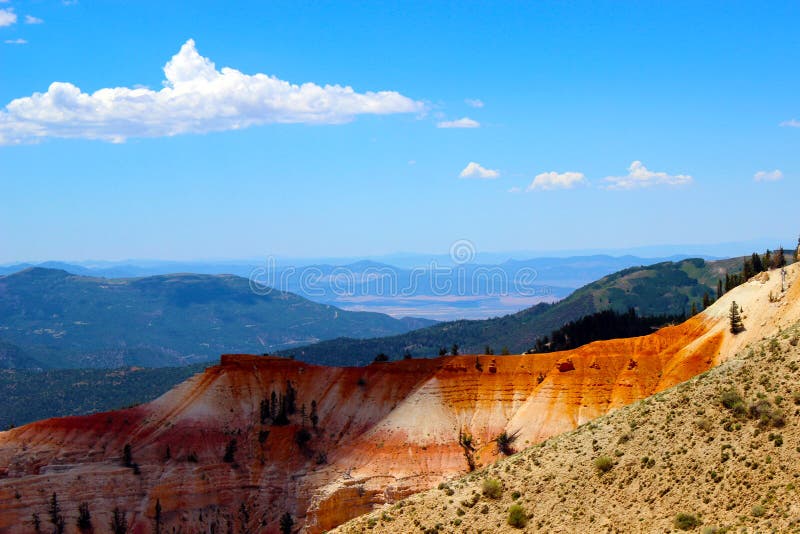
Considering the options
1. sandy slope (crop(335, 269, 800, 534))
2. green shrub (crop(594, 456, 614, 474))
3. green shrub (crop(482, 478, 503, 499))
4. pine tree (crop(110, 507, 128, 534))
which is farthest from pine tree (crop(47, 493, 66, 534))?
green shrub (crop(594, 456, 614, 474))

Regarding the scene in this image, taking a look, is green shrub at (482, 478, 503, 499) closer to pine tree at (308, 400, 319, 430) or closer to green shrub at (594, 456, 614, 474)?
green shrub at (594, 456, 614, 474)

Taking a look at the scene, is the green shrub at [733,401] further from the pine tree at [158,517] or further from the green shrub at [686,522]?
the pine tree at [158,517]

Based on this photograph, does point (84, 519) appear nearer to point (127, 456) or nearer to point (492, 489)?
point (127, 456)

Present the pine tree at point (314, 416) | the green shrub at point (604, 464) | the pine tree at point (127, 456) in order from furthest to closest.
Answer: the pine tree at point (314, 416) < the pine tree at point (127, 456) < the green shrub at point (604, 464)

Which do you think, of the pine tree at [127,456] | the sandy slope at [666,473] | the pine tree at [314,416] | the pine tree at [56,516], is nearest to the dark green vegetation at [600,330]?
the pine tree at [314,416]

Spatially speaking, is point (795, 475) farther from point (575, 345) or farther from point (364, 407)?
point (575, 345)

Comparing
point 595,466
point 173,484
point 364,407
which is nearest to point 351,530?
point 595,466
